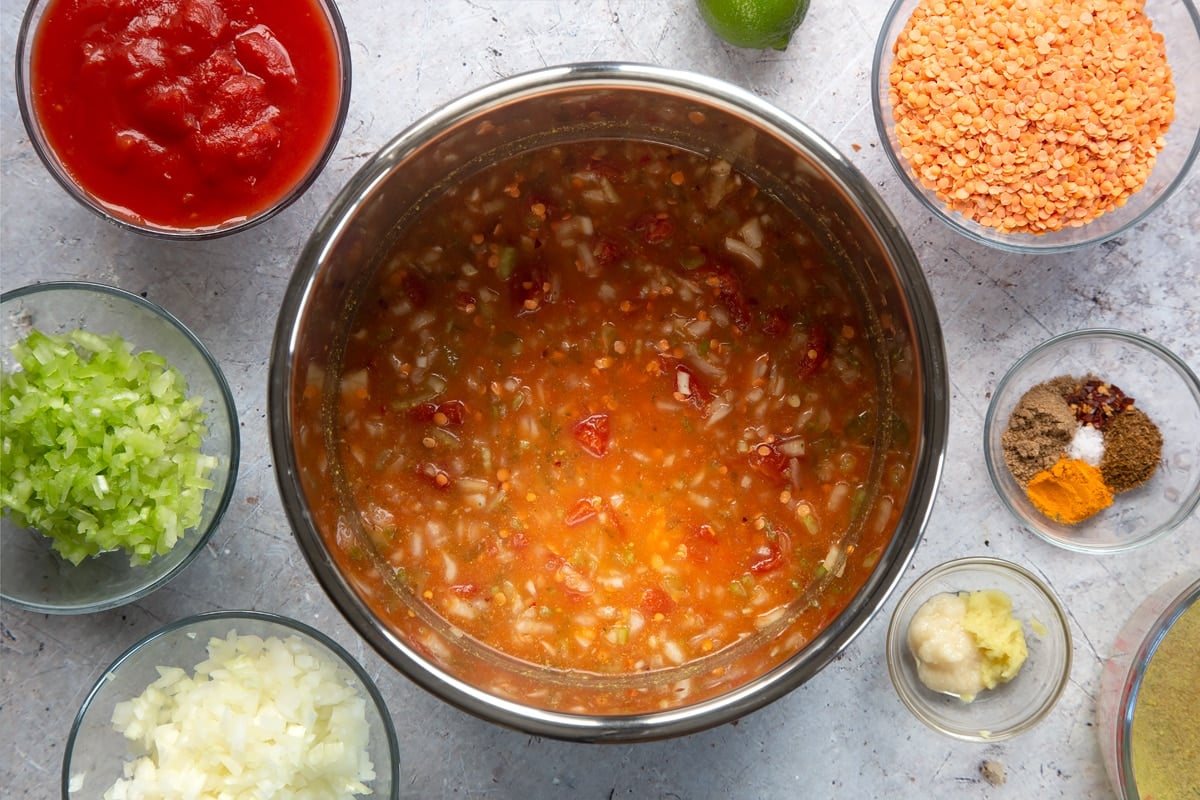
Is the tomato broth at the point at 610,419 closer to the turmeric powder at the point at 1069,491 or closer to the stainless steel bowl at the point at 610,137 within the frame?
the stainless steel bowl at the point at 610,137

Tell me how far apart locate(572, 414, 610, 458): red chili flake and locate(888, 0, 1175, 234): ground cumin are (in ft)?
3.21

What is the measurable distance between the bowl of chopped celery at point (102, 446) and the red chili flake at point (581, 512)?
81 cm

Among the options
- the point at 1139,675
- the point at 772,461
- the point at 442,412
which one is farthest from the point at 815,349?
the point at 1139,675

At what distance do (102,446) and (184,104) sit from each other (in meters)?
0.79

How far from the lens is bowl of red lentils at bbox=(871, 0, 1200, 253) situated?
2461 mm

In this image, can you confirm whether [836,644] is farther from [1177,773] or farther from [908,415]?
[1177,773]

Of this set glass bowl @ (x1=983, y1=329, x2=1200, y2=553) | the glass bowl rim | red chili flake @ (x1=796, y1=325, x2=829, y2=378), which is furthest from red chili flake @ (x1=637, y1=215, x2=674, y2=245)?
the glass bowl rim

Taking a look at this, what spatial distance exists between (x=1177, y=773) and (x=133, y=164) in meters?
3.01

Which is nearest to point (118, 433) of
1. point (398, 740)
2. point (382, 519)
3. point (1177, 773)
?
point (382, 519)

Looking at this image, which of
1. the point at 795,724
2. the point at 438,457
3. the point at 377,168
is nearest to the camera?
the point at 377,168

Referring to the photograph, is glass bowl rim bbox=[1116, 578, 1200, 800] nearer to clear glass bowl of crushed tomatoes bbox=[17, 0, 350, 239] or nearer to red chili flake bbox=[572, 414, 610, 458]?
red chili flake bbox=[572, 414, 610, 458]

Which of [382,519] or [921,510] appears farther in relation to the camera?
[382,519]

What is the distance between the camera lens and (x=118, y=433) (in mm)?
2334

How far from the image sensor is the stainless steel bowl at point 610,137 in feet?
7.09
